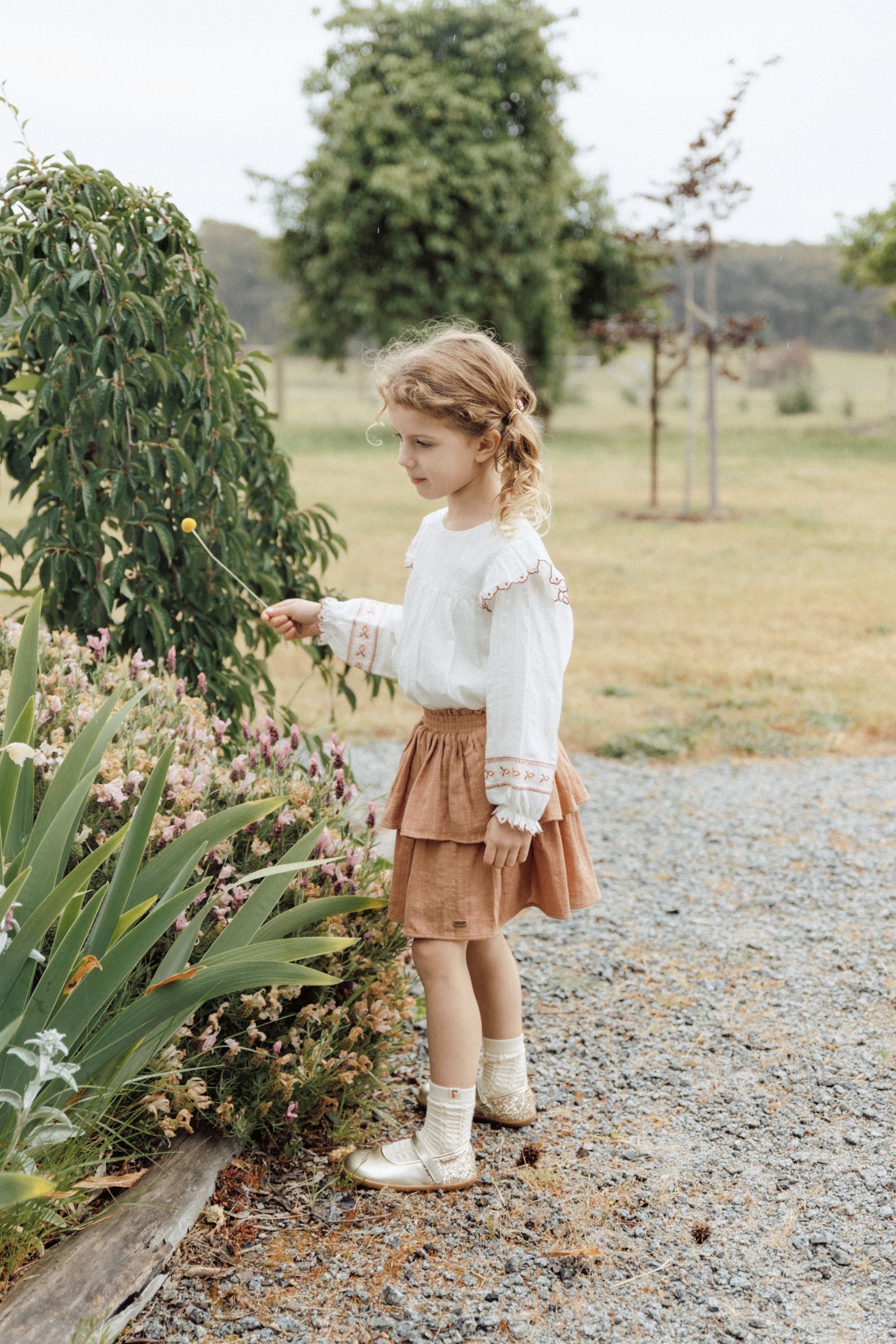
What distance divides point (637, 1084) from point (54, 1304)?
4.31 feet

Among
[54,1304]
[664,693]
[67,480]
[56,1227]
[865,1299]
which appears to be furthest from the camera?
[664,693]

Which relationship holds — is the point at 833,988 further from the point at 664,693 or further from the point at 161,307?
the point at 664,693

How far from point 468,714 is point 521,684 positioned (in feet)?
0.60

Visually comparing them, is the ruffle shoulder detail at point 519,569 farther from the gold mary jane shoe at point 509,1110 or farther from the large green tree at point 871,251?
the large green tree at point 871,251

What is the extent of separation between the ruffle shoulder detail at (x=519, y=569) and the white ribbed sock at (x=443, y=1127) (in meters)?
0.88

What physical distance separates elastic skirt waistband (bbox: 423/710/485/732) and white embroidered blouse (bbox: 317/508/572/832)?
1 centimetres

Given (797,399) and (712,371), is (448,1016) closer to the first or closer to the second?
(712,371)

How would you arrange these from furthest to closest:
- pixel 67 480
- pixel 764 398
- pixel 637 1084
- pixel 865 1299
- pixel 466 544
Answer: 1. pixel 764 398
2. pixel 67 480
3. pixel 637 1084
4. pixel 466 544
5. pixel 865 1299

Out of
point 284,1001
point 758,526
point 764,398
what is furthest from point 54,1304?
point 764,398

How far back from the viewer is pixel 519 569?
194cm

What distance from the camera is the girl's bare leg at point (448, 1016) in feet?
6.80

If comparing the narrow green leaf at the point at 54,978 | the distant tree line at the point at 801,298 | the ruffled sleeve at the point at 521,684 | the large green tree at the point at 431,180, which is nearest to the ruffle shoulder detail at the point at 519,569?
the ruffled sleeve at the point at 521,684

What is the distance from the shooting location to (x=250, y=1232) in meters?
1.87

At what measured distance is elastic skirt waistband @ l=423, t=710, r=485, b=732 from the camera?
6.82ft
